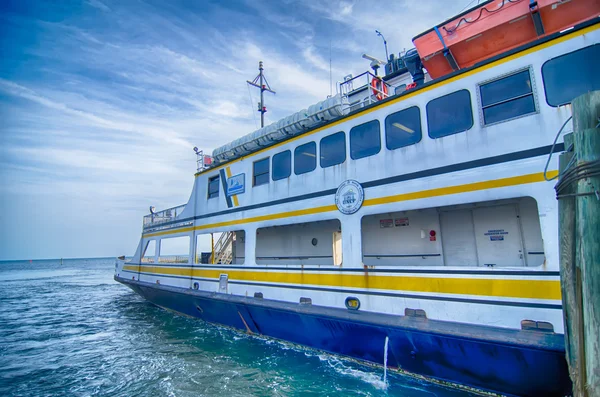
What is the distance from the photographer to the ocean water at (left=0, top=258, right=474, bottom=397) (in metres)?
5.09

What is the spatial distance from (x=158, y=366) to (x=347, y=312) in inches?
167

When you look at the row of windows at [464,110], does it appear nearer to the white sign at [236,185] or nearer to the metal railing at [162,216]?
the white sign at [236,185]

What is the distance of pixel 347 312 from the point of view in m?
5.54

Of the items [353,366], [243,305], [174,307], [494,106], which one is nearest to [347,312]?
[353,366]

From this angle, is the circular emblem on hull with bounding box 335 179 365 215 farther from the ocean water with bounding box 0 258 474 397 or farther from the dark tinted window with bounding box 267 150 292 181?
the ocean water with bounding box 0 258 474 397

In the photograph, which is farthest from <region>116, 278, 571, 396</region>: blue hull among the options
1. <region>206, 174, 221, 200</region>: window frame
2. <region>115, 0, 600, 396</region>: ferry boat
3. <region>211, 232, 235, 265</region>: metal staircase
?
<region>211, 232, 235, 265</region>: metal staircase

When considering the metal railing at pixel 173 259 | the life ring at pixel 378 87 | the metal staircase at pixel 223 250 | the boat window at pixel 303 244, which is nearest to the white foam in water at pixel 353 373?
the boat window at pixel 303 244

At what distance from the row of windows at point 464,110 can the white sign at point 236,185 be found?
2047 millimetres

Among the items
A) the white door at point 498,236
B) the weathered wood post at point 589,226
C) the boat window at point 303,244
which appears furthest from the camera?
the boat window at point 303,244

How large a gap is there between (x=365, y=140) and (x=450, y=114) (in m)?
1.60

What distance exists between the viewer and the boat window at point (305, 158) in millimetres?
6965

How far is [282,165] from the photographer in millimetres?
7645

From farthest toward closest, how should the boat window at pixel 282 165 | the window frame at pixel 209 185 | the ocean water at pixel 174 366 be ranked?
the window frame at pixel 209 185, the boat window at pixel 282 165, the ocean water at pixel 174 366

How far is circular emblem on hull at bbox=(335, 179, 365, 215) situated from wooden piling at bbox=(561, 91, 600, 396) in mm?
3647
